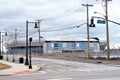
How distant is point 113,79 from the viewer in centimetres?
2259

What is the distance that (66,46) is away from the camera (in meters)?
165

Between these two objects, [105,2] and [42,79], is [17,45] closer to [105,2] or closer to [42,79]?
[105,2]

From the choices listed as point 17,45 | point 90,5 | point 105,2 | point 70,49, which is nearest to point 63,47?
point 70,49

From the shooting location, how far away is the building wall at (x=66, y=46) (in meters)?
159

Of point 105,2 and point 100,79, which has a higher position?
point 105,2

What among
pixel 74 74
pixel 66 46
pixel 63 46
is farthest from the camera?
pixel 66 46

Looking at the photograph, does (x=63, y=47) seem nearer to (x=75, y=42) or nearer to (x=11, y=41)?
(x=75, y=42)

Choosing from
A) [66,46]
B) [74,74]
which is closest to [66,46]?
[66,46]

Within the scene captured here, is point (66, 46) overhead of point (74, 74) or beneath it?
overhead

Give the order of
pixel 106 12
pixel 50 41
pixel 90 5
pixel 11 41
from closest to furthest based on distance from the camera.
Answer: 1. pixel 106 12
2. pixel 90 5
3. pixel 50 41
4. pixel 11 41

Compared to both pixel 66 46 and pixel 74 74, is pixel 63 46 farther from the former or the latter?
pixel 74 74

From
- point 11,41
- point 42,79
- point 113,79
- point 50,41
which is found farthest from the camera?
point 11,41

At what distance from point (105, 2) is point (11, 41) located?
425 ft

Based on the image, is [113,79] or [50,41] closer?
[113,79]
